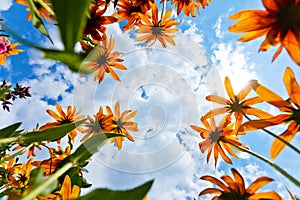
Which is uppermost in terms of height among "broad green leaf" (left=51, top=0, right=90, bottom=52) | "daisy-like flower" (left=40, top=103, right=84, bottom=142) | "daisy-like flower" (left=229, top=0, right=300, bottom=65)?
"daisy-like flower" (left=229, top=0, right=300, bottom=65)

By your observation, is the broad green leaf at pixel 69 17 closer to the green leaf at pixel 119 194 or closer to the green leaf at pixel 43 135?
the green leaf at pixel 119 194

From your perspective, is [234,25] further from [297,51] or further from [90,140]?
[90,140]

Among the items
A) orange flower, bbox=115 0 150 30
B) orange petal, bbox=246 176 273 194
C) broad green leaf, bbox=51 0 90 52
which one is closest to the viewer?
broad green leaf, bbox=51 0 90 52

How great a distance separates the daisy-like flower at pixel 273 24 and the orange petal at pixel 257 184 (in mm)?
215

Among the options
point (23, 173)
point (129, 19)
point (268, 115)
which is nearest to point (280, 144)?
point (268, 115)

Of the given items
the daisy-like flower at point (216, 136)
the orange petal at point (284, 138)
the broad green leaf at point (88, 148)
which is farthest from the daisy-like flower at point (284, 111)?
the daisy-like flower at point (216, 136)

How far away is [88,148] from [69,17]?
14.2 inches

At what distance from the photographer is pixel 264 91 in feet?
1.52

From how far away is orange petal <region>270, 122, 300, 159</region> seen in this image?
17.8 inches

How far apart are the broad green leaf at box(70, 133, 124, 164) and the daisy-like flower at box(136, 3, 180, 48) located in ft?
2.07

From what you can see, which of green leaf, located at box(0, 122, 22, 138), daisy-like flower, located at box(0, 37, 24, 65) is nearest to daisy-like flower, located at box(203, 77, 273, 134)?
green leaf, located at box(0, 122, 22, 138)

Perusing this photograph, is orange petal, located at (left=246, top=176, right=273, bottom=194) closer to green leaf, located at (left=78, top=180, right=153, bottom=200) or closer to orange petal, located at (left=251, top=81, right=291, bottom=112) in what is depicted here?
orange petal, located at (left=251, top=81, right=291, bottom=112)

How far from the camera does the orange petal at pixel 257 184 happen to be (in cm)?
51

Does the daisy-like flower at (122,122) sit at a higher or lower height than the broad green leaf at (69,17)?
lower
